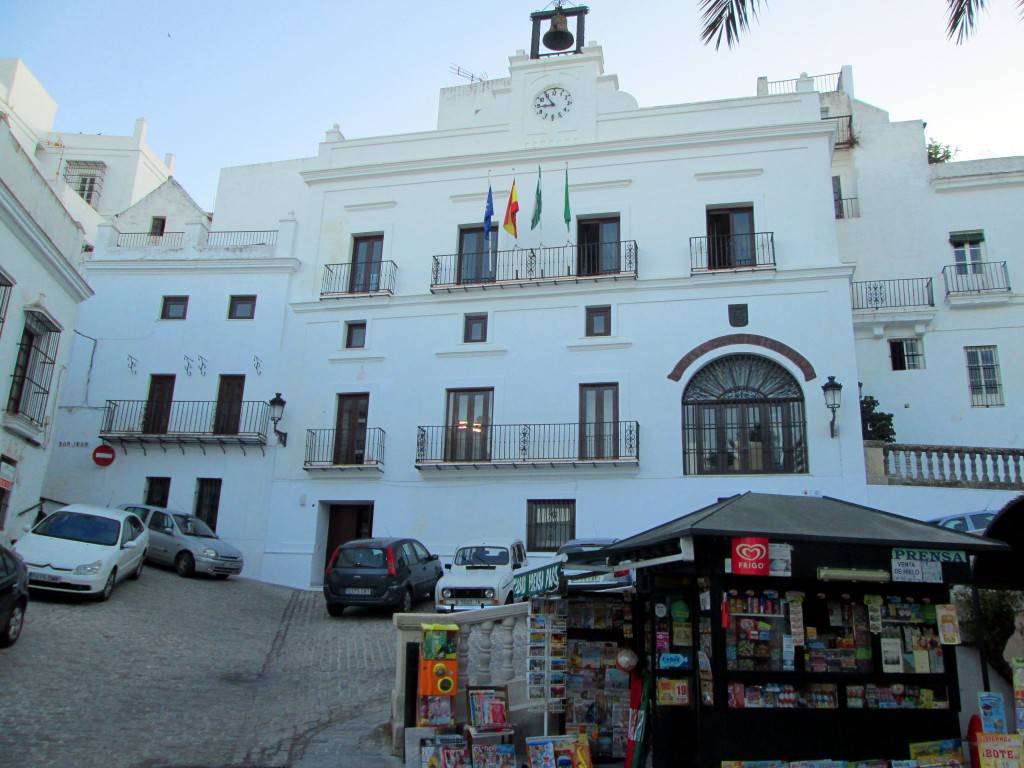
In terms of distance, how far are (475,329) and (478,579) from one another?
8.99 metres

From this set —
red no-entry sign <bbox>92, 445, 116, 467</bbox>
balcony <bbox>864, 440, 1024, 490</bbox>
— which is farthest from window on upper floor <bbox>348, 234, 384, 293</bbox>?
balcony <bbox>864, 440, 1024, 490</bbox>

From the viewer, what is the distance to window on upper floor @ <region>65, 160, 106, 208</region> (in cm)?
3609

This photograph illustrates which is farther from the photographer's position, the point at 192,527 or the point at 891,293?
the point at 891,293

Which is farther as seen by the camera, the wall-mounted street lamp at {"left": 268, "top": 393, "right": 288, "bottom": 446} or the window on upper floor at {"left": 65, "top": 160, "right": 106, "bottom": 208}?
the window on upper floor at {"left": 65, "top": 160, "right": 106, "bottom": 208}

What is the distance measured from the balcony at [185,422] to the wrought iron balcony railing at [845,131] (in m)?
18.6

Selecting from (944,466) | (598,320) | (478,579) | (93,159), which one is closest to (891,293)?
(944,466)

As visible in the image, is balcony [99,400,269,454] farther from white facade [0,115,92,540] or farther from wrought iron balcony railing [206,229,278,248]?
wrought iron balcony railing [206,229,278,248]

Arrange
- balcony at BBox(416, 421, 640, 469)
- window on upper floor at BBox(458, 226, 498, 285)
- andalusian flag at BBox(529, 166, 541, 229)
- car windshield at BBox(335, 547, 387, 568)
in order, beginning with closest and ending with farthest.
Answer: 1. car windshield at BBox(335, 547, 387, 568)
2. balcony at BBox(416, 421, 640, 469)
3. andalusian flag at BBox(529, 166, 541, 229)
4. window on upper floor at BBox(458, 226, 498, 285)

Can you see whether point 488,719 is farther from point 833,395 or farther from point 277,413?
point 277,413

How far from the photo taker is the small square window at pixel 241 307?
2461 cm

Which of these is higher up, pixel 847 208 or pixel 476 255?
pixel 847 208

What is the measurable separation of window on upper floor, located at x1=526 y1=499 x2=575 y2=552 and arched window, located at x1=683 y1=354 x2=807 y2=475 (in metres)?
3.00

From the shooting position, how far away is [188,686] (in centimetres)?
1070

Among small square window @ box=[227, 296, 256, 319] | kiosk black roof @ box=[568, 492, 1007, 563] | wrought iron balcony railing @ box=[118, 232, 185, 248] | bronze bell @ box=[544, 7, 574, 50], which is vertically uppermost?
bronze bell @ box=[544, 7, 574, 50]
